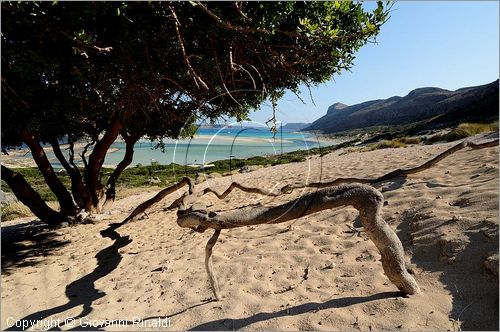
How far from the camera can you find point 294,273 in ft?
14.5

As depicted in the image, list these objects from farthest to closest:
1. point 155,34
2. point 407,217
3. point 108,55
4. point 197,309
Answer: point 407,217 < point 108,55 < point 155,34 < point 197,309

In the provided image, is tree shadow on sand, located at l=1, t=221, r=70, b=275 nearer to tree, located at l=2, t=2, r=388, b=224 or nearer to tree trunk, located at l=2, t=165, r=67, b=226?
tree trunk, located at l=2, t=165, r=67, b=226

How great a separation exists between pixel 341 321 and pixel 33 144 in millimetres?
7923

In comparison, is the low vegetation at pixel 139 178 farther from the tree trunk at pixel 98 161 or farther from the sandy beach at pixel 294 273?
the sandy beach at pixel 294 273

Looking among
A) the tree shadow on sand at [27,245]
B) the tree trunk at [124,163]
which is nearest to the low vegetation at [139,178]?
the tree trunk at [124,163]

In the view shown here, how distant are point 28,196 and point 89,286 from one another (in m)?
4.70

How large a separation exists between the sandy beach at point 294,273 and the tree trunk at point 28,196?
1323 millimetres

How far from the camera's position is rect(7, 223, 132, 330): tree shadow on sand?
4.29 metres

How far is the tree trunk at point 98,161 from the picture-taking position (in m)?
8.84

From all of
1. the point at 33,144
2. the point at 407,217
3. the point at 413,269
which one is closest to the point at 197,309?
the point at 413,269

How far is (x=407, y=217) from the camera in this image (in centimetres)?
530

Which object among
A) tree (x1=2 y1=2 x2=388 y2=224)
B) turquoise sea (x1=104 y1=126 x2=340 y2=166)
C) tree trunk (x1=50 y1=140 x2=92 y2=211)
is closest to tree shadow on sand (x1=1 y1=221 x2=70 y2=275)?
tree trunk (x1=50 y1=140 x2=92 y2=211)

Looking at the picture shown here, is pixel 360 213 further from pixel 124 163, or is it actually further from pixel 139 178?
pixel 139 178

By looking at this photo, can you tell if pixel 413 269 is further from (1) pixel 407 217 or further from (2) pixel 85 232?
(2) pixel 85 232
